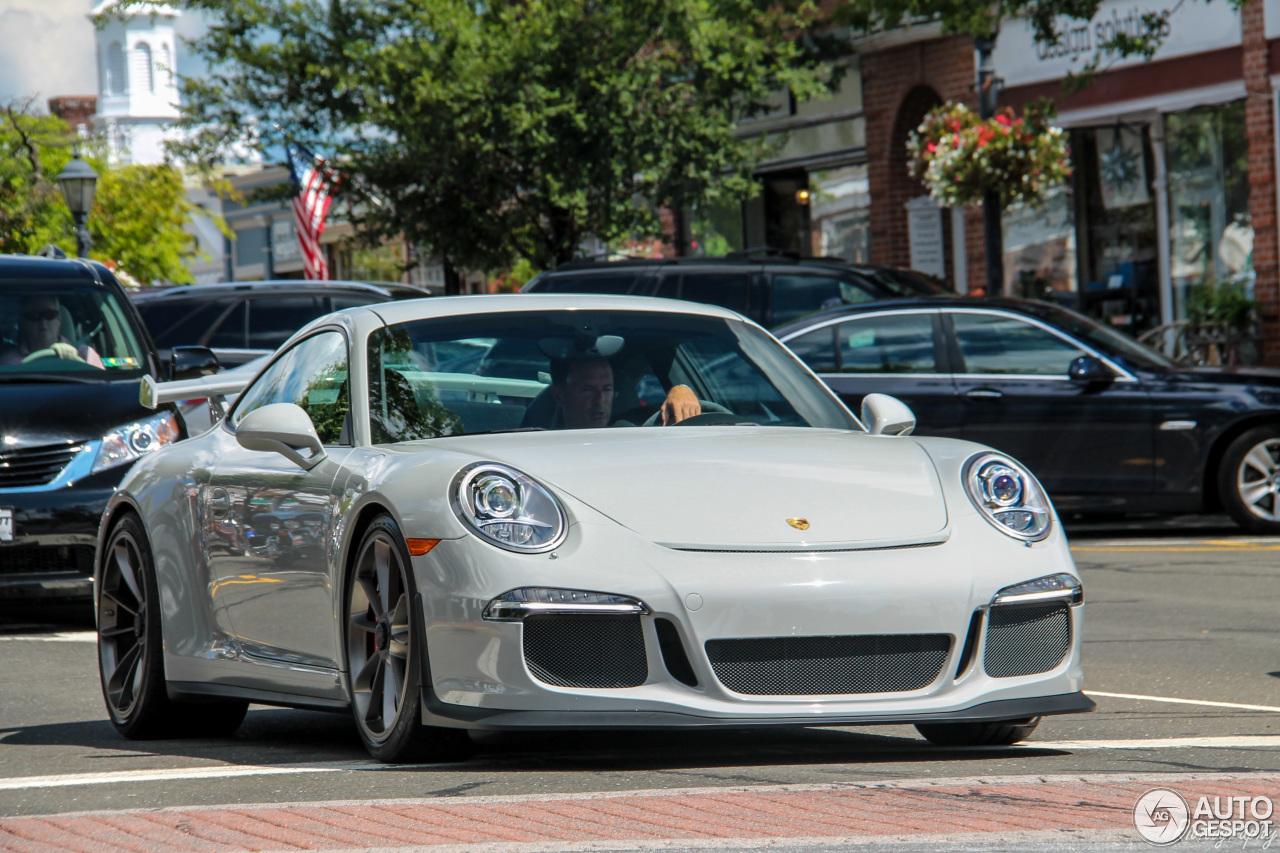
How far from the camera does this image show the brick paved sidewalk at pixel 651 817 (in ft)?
13.2

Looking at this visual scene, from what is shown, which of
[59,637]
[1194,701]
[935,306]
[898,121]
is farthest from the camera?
[898,121]

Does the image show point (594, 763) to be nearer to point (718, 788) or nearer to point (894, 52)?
point (718, 788)

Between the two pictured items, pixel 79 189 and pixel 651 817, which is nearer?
pixel 651 817

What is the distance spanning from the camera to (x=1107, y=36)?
71.9 ft

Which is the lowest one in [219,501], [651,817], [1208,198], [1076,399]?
[651,817]

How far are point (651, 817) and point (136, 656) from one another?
10.2 feet

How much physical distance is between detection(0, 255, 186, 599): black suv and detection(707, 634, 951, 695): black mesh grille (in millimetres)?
5551

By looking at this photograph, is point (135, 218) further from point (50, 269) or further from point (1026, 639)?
point (1026, 639)

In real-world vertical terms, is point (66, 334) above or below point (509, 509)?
above

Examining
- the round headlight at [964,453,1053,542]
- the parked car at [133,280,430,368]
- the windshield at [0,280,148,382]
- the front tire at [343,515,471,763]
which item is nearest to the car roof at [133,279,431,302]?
the parked car at [133,280,430,368]

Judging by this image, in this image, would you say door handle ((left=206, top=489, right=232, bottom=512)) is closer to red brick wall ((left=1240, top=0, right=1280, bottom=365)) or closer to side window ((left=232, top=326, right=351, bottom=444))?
side window ((left=232, top=326, right=351, bottom=444))

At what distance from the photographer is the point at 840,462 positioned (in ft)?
17.7

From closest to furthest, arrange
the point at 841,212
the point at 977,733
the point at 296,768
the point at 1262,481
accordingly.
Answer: the point at 296,768, the point at 977,733, the point at 1262,481, the point at 841,212

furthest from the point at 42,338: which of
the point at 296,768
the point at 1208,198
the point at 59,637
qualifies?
the point at 1208,198
